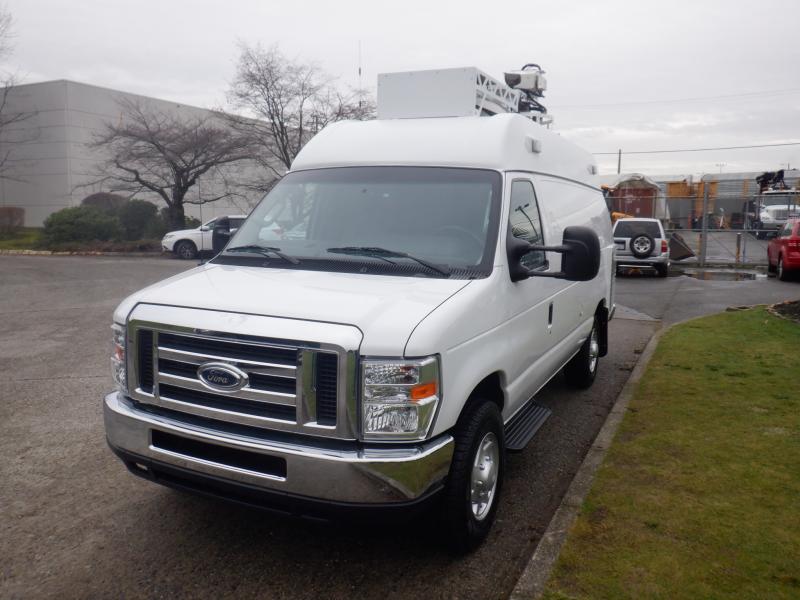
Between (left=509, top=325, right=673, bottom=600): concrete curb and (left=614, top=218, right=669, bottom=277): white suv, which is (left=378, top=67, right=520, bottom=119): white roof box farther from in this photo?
(left=614, top=218, right=669, bottom=277): white suv

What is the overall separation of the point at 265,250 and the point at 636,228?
1749 cm

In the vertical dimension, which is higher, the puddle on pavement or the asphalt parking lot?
the puddle on pavement

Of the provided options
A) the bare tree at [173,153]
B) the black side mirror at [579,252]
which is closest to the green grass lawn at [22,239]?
the bare tree at [173,153]

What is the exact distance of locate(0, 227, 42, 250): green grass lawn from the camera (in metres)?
28.3

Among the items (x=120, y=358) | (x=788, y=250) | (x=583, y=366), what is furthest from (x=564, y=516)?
(x=788, y=250)

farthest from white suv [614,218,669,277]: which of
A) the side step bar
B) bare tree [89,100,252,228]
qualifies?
bare tree [89,100,252,228]

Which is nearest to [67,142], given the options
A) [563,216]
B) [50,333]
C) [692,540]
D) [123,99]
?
[123,99]

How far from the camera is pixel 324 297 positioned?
3562 mm

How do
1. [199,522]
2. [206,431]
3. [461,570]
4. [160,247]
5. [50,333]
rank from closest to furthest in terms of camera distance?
[206,431]
[461,570]
[199,522]
[50,333]
[160,247]

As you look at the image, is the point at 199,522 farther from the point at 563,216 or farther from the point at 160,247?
the point at 160,247

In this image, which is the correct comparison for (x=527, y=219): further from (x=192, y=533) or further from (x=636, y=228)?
(x=636, y=228)

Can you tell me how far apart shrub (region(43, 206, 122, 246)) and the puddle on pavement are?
69.8 feet

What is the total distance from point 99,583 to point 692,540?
3.21 metres

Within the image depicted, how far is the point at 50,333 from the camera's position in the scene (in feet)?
32.8
